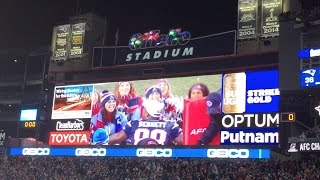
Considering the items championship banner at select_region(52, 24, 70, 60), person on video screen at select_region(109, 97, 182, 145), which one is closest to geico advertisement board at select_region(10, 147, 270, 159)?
person on video screen at select_region(109, 97, 182, 145)

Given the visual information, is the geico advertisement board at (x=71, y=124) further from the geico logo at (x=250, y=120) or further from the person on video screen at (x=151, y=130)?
the geico logo at (x=250, y=120)

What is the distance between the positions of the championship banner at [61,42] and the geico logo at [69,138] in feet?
21.9

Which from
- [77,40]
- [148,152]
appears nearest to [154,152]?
[148,152]

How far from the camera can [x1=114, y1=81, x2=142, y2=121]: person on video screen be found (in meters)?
32.2

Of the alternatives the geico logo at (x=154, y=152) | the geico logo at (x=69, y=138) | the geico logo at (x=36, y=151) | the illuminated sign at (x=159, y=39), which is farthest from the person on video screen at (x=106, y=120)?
the geico logo at (x=36, y=151)

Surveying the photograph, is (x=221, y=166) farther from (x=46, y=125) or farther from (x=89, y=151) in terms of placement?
(x=46, y=125)

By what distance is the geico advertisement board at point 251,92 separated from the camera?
2748 centimetres

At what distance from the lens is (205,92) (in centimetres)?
2984

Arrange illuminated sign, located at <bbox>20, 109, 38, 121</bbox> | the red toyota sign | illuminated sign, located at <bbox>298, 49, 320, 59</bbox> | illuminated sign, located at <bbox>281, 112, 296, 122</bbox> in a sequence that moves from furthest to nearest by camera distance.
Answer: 1. illuminated sign, located at <bbox>20, 109, 38, 121</bbox>
2. the red toyota sign
3. illuminated sign, located at <bbox>281, 112, 296, 122</bbox>
4. illuminated sign, located at <bbox>298, 49, 320, 59</bbox>

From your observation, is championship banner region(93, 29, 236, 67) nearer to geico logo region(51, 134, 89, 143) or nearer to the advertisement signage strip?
the advertisement signage strip

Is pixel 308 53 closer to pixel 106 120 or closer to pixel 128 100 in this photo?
pixel 128 100

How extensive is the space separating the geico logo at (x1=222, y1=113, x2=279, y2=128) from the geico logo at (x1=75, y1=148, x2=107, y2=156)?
27.5 ft

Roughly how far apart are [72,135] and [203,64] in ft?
32.2

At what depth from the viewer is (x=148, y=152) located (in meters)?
30.7
